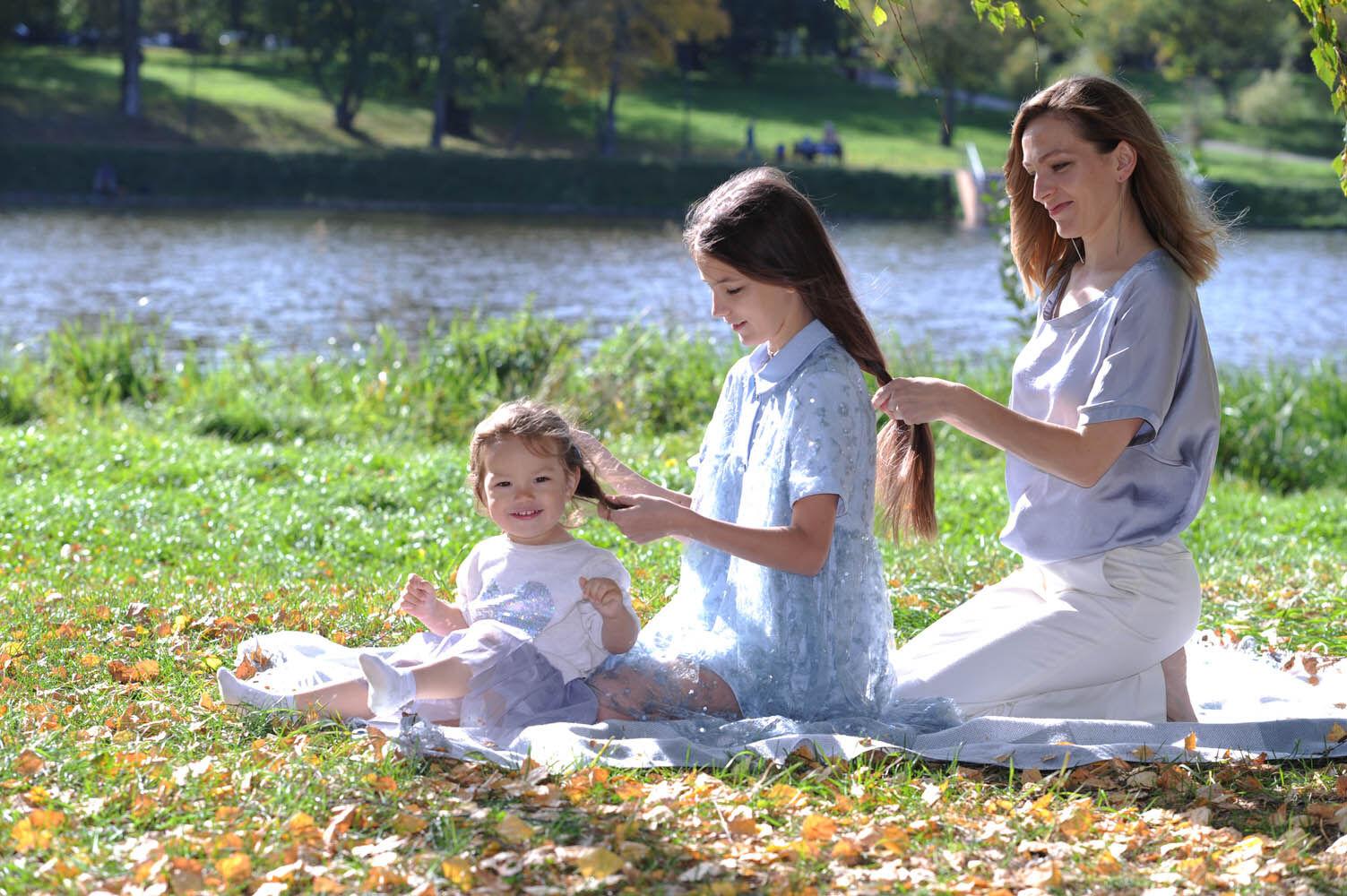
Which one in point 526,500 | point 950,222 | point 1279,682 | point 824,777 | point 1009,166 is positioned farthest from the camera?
point 950,222

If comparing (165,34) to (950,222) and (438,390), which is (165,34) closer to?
(950,222)

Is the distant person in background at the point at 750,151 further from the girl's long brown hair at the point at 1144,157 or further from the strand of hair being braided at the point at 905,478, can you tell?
the strand of hair being braided at the point at 905,478

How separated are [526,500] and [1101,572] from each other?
5.31 feet

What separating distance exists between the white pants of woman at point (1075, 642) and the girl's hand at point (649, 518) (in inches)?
41.8

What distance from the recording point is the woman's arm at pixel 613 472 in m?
4.19

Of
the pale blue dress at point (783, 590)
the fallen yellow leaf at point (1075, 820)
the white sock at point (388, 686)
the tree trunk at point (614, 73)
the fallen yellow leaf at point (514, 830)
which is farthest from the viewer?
the tree trunk at point (614, 73)

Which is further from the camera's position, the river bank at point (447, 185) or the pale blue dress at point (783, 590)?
the river bank at point (447, 185)

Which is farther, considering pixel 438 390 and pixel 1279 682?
pixel 438 390

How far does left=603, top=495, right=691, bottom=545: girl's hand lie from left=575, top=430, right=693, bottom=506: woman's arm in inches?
18.2

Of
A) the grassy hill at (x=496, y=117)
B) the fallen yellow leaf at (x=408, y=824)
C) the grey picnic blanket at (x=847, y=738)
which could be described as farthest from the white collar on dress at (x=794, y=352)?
the grassy hill at (x=496, y=117)

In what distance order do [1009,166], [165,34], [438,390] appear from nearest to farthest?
[1009,166] < [438,390] < [165,34]

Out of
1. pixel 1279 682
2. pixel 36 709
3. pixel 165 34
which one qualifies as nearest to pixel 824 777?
pixel 1279 682

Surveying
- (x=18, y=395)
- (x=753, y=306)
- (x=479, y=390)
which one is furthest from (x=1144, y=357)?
(x=18, y=395)

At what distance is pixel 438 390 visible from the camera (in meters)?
10.9
